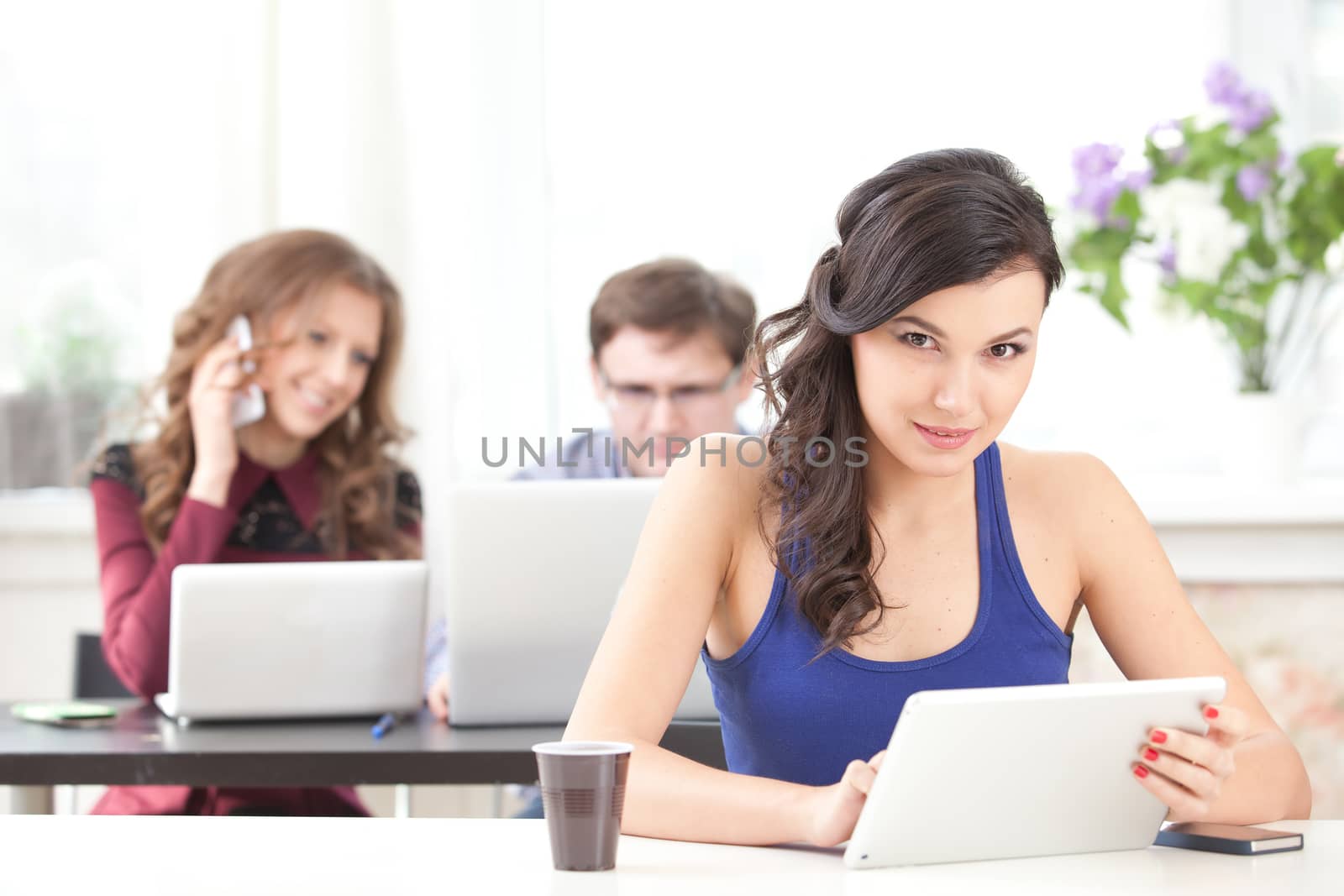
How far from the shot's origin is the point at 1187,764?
1.00 metres

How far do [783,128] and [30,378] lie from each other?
1.86 meters

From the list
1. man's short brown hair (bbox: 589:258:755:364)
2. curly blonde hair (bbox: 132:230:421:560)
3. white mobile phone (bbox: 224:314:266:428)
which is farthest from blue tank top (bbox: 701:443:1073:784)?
white mobile phone (bbox: 224:314:266:428)

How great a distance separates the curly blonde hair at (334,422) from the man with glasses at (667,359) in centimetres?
28

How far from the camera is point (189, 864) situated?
3.22 ft

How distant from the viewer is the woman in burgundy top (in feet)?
8.17

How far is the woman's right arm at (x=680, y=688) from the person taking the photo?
1.05 m

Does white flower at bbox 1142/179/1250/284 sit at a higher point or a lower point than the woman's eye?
higher

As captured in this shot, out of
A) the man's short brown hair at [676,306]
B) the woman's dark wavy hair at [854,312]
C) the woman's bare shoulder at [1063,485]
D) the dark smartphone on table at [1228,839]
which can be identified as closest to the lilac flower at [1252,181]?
the man's short brown hair at [676,306]

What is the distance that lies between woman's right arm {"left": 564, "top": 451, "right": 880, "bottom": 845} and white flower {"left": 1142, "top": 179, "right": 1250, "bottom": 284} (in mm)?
1663

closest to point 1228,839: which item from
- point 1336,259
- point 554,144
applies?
point 1336,259

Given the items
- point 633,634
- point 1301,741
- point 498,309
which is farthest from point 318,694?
point 1301,741

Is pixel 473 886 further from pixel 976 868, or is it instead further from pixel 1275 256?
pixel 1275 256

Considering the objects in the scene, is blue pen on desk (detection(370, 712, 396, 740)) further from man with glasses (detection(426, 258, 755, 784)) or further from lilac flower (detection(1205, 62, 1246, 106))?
lilac flower (detection(1205, 62, 1246, 106))

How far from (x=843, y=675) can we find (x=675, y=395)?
1.22 meters
